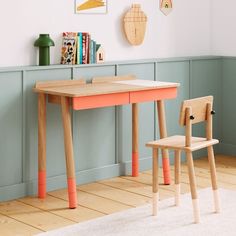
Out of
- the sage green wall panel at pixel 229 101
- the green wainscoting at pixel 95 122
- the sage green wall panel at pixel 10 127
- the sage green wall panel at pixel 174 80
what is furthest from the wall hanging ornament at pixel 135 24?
the sage green wall panel at pixel 10 127

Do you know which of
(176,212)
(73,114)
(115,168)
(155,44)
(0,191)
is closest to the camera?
(176,212)

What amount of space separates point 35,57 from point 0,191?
103 cm

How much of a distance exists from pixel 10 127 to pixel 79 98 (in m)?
0.61

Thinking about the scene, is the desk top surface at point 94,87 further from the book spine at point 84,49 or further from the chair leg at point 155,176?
the chair leg at point 155,176

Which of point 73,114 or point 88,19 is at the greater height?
point 88,19

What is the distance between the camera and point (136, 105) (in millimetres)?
5316

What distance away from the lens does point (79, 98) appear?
441 cm

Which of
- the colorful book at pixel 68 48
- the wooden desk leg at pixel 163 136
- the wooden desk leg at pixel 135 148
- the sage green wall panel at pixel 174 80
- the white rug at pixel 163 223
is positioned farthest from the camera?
the sage green wall panel at pixel 174 80

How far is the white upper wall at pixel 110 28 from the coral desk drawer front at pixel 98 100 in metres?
0.67

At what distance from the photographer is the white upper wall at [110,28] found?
4742 millimetres

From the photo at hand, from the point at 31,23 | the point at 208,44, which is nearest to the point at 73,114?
the point at 31,23

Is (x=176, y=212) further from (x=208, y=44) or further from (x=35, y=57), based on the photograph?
(x=208, y=44)

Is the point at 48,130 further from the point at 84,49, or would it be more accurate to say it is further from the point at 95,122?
the point at 84,49

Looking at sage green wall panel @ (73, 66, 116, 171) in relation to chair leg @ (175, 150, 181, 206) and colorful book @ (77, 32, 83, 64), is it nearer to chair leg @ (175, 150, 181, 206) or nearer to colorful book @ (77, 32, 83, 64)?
colorful book @ (77, 32, 83, 64)
